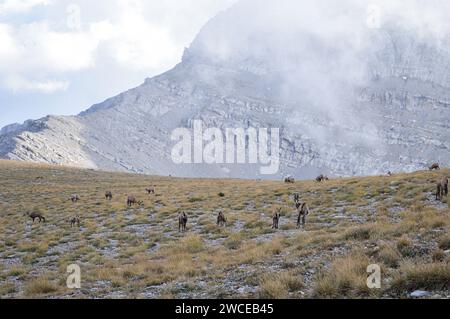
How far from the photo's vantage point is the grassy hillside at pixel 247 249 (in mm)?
10289

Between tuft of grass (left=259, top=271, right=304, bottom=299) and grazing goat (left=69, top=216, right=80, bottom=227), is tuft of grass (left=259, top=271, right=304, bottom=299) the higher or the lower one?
the higher one

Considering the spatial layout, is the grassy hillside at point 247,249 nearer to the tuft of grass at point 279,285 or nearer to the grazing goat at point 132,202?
the tuft of grass at point 279,285

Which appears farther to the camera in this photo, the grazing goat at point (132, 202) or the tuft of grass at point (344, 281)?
the grazing goat at point (132, 202)

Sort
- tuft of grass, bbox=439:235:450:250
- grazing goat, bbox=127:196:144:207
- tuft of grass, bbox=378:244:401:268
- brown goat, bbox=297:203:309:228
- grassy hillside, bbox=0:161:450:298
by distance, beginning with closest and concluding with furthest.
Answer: grassy hillside, bbox=0:161:450:298 → tuft of grass, bbox=378:244:401:268 → tuft of grass, bbox=439:235:450:250 → brown goat, bbox=297:203:309:228 → grazing goat, bbox=127:196:144:207

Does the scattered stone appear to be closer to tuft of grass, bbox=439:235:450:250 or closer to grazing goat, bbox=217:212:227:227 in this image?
tuft of grass, bbox=439:235:450:250

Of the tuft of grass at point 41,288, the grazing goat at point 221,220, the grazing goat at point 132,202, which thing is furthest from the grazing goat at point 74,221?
the tuft of grass at point 41,288

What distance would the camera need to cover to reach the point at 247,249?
1617 cm

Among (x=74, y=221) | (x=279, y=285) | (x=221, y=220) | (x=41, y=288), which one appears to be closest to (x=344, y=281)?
(x=279, y=285)

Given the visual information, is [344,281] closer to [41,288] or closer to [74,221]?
[41,288]

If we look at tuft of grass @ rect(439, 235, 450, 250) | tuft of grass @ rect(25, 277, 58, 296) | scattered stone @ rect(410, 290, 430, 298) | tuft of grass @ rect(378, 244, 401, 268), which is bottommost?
tuft of grass @ rect(25, 277, 58, 296)

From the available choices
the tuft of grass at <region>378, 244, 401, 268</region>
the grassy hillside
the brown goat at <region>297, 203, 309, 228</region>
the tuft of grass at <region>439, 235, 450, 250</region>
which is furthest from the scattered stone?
the brown goat at <region>297, 203, 309, 228</region>

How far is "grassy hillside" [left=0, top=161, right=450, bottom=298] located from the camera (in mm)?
10289
